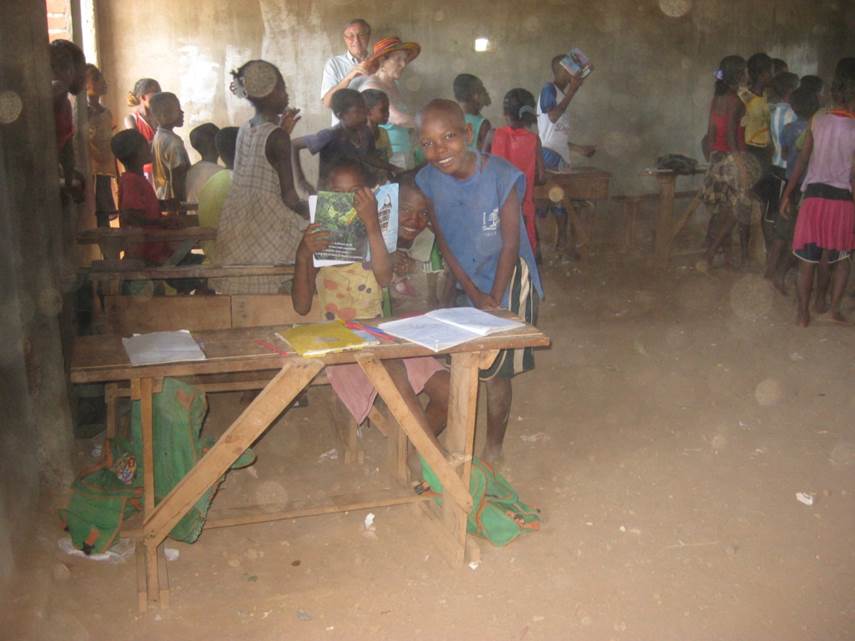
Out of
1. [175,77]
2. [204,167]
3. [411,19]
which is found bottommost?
[204,167]

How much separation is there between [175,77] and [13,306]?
5.50 m

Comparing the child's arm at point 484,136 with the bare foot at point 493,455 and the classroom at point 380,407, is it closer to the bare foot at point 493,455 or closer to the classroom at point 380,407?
the classroom at point 380,407

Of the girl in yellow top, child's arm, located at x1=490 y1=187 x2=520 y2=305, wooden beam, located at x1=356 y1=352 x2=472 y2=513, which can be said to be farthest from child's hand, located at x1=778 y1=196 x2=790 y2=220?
wooden beam, located at x1=356 y1=352 x2=472 y2=513

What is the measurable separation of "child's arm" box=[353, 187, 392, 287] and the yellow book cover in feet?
1.57

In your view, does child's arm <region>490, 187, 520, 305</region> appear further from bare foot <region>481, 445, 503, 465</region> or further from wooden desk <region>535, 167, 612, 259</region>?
wooden desk <region>535, 167, 612, 259</region>

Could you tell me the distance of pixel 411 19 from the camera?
8.54 metres

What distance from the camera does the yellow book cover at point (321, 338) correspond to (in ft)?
9.41

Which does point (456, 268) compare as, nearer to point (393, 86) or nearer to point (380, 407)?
point (380, 407)

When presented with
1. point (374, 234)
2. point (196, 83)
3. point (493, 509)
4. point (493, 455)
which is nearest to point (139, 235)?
point (374, 234)

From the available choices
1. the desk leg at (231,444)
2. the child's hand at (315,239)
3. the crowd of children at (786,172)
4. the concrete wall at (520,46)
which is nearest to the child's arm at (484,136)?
the concrete wall at (520,46)

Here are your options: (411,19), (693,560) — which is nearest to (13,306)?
(693,560)

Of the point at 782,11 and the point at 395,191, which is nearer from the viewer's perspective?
the point at 395,191

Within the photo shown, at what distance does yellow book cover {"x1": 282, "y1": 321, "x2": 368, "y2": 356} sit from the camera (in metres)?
2.87

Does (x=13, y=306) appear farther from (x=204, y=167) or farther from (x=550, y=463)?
(x=204, y=167)
